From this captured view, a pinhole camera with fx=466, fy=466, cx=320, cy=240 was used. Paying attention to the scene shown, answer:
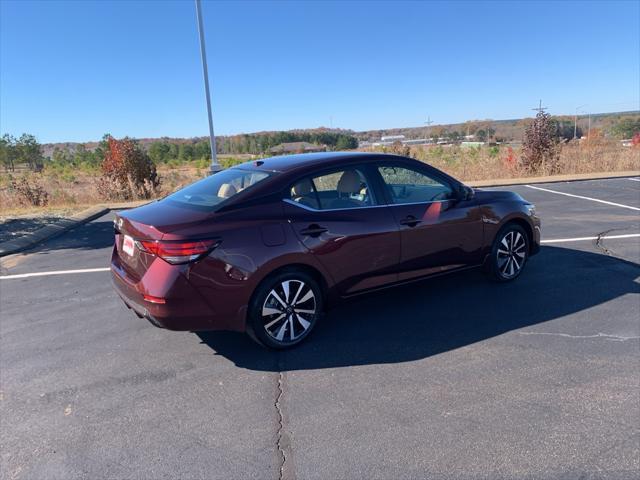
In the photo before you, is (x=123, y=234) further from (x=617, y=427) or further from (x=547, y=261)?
(x=547, y=261)

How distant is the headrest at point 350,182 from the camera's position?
4383 mm

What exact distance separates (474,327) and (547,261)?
2.68 m

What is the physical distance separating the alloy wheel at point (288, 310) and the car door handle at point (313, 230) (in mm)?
408

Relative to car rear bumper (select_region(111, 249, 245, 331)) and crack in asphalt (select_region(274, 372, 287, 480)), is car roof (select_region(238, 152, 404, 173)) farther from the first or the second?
crack in asphalt (select_region(274, 372, 287, 480))

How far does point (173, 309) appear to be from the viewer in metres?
3.48

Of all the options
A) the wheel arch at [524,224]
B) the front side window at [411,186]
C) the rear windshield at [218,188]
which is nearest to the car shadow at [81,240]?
the rear windshield at [218,188]

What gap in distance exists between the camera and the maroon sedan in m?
3.51

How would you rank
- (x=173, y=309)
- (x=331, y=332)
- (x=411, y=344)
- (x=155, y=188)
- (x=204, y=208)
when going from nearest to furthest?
1. (x=173, y=309)
2. (x=204, y=208)
3. (x=411, y=344)
4. (x=331, y=332)
5. (x=155, y=188)

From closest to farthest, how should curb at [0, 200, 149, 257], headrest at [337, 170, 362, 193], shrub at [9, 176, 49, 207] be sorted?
headrest at [337, 170, 362, 193] < curb at [0, 200, 149, 257] < shrub at [9, 176, 49, 207]

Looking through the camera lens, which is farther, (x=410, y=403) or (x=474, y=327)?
(x=474, y=327)

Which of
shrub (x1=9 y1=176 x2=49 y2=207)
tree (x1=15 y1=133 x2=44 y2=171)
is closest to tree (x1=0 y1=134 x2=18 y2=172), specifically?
tree (x1=15 y1=133 x2=44 y2=171)

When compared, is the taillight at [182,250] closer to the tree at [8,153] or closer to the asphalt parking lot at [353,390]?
the asphalt parking lot at [353,390]

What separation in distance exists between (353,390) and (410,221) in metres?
1.80

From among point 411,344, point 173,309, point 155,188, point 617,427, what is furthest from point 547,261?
point 155,188
